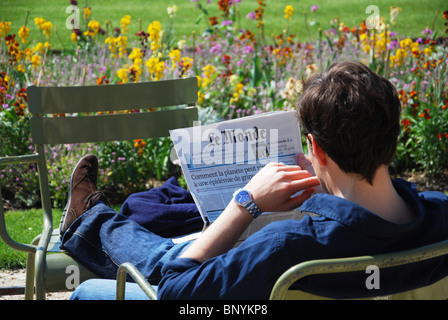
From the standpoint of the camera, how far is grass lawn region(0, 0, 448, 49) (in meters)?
10.2

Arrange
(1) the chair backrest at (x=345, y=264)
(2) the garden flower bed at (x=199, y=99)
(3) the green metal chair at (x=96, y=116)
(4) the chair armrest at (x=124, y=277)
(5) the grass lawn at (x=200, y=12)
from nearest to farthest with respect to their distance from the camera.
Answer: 1. (1) the chair backrest at (x=345, y=264)
2. (4) the chair armrest at (x=124, y=277)
3. (3) the green metal chair at (x=96, y=116)
4. (2) the garden flower bed at (x=199, y=99)
5. (5) the grass lawn at (x=200, y=12)

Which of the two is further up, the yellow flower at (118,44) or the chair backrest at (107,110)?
the yellow flower at (118,44)

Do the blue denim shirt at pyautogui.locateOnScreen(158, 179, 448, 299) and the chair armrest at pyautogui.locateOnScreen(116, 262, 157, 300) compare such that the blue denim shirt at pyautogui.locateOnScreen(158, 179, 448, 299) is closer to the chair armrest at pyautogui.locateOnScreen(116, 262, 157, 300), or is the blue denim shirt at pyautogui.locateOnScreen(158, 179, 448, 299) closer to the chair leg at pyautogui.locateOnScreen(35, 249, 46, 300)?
the chair armrest at pyautogui.locateOnScreen(116, 262, 157, 300)

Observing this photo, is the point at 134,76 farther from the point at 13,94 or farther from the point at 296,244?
the point at 296,244

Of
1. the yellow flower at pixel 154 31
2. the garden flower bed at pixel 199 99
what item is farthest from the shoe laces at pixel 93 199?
the yellow flower at pixel 154 31

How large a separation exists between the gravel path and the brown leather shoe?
0.89 m

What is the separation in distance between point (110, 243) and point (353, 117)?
0.99 m

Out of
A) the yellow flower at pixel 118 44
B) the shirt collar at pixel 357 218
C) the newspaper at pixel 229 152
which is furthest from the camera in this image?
the yellow flower at pixel 118 44

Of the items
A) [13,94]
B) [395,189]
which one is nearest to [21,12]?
[13,94]

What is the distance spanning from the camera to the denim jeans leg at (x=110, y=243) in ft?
5.89

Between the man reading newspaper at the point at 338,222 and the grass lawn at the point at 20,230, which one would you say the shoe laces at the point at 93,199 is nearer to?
the man reading newspaper at the point at 338,222

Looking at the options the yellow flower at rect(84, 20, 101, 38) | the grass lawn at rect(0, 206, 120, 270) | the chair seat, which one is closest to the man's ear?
the chair seat

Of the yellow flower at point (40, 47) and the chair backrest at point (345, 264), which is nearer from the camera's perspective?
the chair backrest at point (345, 264)

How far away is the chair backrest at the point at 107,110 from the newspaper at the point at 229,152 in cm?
87
